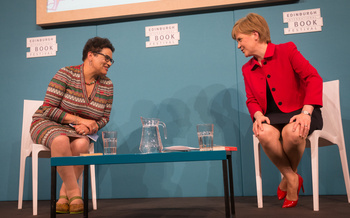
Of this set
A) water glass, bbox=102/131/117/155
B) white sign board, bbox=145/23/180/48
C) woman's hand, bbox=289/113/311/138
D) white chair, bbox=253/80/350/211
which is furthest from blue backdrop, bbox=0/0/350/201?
water glass, bbox=102/131/117/155

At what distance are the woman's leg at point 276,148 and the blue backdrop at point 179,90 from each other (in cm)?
77

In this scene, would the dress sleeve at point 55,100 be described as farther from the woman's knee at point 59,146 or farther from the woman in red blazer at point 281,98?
the woman in red blazer at point 281,98

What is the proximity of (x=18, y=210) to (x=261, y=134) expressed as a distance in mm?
1824

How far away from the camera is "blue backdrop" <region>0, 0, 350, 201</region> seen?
2.95 metres

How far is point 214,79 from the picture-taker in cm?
308

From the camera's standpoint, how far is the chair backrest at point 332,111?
2.38 metres

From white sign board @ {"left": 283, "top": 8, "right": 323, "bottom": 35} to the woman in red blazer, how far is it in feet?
2.65

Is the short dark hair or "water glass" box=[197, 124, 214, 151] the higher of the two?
the short dark hair

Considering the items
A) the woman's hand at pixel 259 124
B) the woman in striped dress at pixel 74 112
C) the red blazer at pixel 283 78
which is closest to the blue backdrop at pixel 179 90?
the woman in striped dress at pixel 74 112

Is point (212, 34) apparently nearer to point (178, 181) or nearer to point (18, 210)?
point (178, 181)

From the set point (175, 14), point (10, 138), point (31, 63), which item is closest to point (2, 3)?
point (31, 63)

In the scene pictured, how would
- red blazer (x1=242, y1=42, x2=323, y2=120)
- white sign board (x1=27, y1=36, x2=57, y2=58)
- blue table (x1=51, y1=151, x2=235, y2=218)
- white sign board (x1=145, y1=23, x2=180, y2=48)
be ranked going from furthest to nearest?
white sign board (x1=27, y1=36, x2=57, y2=58), white sign board (x1=145, y1=23, x2=180, y2=48), red blazer (x1=242, y1=42, x2=323, y2=120), blue table (x1=51, y1=151, x2=235, y2=218)

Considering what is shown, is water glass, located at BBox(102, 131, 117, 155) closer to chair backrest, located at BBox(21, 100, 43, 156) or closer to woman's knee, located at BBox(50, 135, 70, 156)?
woman's knee, located at BBox(50, 135, 70, 156)

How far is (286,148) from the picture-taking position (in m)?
2.12
